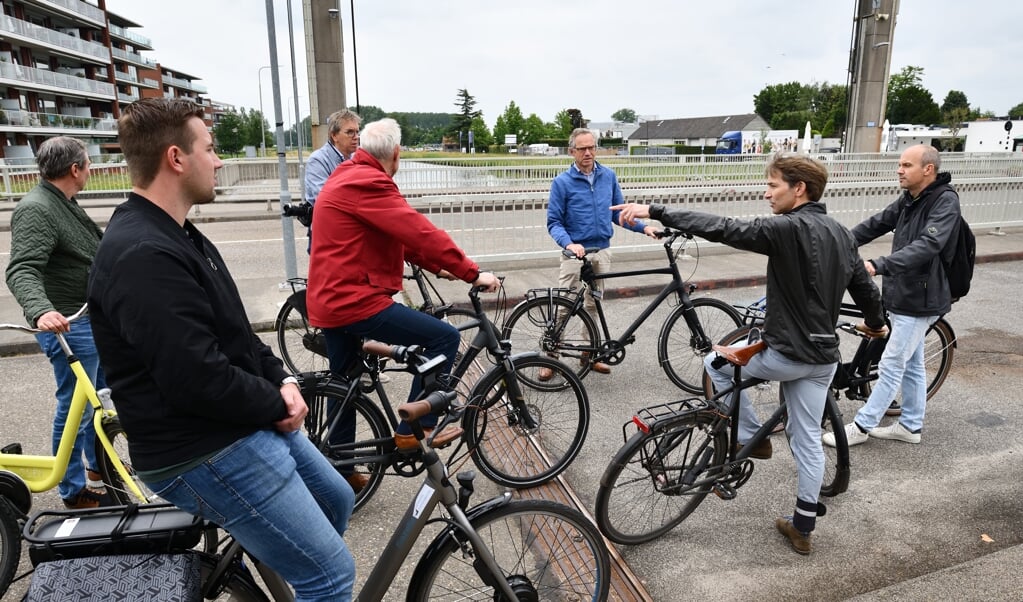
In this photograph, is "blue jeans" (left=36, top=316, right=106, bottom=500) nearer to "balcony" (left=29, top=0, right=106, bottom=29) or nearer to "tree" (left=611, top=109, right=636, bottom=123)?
"balcony" (left=29, top=0, right=106, bottom=29)

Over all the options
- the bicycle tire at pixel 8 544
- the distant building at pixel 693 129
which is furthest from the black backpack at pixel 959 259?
the distant building at pixel 693 129

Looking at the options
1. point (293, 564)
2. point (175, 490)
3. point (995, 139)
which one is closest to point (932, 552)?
point (293, 564)

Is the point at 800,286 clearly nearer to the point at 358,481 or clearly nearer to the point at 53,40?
the point at 358,481

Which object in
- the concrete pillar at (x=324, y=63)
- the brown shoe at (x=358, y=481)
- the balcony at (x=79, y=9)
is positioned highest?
the balcony at (x=79, y=9)

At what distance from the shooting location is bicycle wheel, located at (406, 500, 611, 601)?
2320 millimetres

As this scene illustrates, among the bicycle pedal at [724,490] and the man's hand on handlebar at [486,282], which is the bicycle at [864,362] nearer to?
the bicycle pedal at [724,490]

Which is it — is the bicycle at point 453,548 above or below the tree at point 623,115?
below

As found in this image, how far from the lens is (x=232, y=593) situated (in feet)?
7.02

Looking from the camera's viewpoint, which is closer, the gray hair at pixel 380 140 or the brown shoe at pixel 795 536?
the brown shoe at pixel 795 536

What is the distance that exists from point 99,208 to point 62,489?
16904 millimetres

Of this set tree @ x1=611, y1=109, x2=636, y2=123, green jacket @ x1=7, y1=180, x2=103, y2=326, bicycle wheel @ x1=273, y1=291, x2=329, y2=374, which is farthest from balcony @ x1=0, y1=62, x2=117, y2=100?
tree @ x1=611, y1=109, x2=636, y2=123

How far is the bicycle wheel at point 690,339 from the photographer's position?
5375 millimetres

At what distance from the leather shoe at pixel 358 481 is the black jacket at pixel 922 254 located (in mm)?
3368

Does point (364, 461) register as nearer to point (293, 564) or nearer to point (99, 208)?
point (293, 564)
